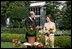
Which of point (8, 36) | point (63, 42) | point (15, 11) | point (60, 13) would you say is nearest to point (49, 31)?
point (63, 42)

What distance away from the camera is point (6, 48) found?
664 centimetres

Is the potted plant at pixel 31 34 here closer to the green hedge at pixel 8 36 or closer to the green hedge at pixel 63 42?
the green hedge at pixel 63 42

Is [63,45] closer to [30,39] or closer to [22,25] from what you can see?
[30,39]

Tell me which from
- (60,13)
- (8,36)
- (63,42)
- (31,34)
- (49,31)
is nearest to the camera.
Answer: (31,34)

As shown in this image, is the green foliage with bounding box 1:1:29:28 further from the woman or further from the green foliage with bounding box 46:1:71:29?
the woman

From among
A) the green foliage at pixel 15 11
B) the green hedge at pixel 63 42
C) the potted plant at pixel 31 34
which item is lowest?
the green hedge at pixel 63 42

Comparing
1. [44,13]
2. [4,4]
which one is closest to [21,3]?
[4,4]

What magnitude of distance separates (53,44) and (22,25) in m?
2.57

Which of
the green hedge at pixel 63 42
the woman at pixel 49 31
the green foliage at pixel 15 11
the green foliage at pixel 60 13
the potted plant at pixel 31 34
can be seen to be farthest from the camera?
the green foliage at pixel 60 13

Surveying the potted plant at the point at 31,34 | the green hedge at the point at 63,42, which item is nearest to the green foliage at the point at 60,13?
the green hedge at the point at 63,42

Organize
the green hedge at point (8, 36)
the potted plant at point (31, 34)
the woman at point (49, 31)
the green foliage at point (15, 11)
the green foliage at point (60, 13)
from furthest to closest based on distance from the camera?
the green foliage at point (60, 13) < the green foliage at point (15, 11) < the green hedge at point (8, 36) < the woman at point (49, 31) < the potted plant at point (31, 34)

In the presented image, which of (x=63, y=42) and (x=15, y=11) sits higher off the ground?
(x=15, y=11)

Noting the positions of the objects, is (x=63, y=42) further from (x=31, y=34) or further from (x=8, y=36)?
(x=8, y=36)

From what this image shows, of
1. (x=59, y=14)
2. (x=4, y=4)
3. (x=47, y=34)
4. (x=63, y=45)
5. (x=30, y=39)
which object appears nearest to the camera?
(x=30, y=39)
